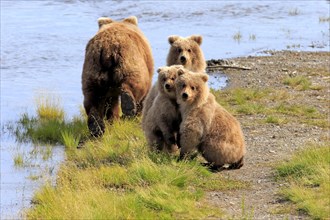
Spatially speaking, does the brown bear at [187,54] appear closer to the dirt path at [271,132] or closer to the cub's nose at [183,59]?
the cub's nose at [183,59]

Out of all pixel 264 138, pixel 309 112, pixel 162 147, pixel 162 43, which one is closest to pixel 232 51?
pixel 162 43

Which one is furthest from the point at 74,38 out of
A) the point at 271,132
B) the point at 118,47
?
the point at 271,132

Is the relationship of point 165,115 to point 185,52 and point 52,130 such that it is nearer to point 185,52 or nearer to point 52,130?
point 185,52

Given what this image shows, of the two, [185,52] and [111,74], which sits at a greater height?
[185,52]

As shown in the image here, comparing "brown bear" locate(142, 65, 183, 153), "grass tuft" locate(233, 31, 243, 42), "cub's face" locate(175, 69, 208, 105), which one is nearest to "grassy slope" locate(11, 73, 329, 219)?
"brown bear" locate(142, 65, 183, 153)

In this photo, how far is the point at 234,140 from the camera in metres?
9.18

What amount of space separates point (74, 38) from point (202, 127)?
12.2 meters

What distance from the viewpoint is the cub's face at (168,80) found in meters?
9.16

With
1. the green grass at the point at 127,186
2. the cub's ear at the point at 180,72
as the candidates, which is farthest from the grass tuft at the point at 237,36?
the cub's ear at the point at 180,72

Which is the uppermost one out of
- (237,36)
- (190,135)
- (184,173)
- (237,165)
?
(190,135)

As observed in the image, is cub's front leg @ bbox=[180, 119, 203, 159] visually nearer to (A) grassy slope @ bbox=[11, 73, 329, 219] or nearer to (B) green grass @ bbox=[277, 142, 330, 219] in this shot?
(A) grassy slope @ bbox=[11, 73, 329, 219]

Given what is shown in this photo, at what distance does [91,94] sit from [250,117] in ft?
8.82

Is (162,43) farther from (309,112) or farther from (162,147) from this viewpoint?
(162,147)

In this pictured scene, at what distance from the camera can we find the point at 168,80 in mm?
9211
